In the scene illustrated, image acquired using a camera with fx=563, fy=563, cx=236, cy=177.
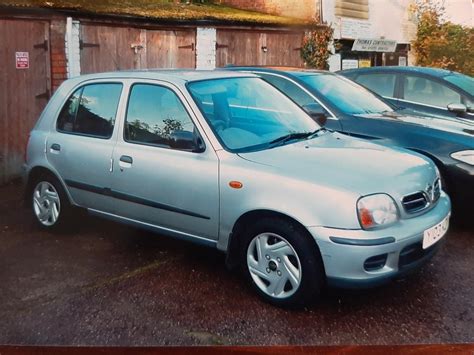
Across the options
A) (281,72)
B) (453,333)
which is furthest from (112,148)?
(453,333)

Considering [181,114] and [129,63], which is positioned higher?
[129,63]

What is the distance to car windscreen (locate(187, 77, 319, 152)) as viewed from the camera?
4.17 metres

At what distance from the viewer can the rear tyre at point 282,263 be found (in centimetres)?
354

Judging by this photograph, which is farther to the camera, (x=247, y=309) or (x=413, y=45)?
(x=413, y=45)

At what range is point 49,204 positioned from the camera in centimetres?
537

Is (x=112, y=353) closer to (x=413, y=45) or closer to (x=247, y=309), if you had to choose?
(x=247, y=309)

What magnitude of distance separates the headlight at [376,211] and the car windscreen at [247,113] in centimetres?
96

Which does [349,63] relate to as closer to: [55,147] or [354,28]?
[354,28]

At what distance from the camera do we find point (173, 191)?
13.7 ft

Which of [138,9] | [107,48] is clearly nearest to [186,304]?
[107,48]

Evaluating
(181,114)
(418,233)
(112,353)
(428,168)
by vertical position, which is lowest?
(112,353)

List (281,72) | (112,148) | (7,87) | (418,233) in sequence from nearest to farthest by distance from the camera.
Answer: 1. (418,233)
2. (112,148)
3. (281,72)
4. (7,87)

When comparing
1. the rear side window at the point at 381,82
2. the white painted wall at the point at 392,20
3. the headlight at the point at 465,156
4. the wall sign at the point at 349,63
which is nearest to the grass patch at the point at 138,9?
the wall sign at the point at 349,63

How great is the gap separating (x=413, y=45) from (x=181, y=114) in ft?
45.7
